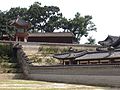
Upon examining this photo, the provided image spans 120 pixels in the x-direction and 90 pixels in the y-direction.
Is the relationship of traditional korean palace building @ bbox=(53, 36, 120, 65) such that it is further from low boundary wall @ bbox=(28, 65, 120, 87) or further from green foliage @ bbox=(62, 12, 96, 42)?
green foliage @ bbox=(62, 12, 96, 42)

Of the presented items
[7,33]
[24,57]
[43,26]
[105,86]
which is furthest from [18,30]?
[105,86]

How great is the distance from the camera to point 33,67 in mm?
49188

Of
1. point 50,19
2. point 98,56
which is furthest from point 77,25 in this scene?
point 98,56

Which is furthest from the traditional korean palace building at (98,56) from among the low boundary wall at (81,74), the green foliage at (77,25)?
the green foliage at (77,25)

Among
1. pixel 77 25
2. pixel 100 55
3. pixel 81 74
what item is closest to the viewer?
pixel 81 74

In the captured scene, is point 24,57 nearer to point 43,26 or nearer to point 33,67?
point 33,67

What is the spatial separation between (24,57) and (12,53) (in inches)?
204

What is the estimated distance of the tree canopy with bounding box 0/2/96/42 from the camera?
94062mm

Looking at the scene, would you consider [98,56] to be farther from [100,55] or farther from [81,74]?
[81,74]

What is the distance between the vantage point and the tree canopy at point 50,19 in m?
94.1

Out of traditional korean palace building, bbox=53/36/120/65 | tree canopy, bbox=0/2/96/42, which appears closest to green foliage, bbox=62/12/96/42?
tree canopy, bbox=0/2/96/42

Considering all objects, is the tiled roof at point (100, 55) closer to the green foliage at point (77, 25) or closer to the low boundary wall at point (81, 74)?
the low boundary wall at point (81, 74)

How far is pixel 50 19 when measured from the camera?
100 m

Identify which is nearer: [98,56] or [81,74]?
[81,74]
